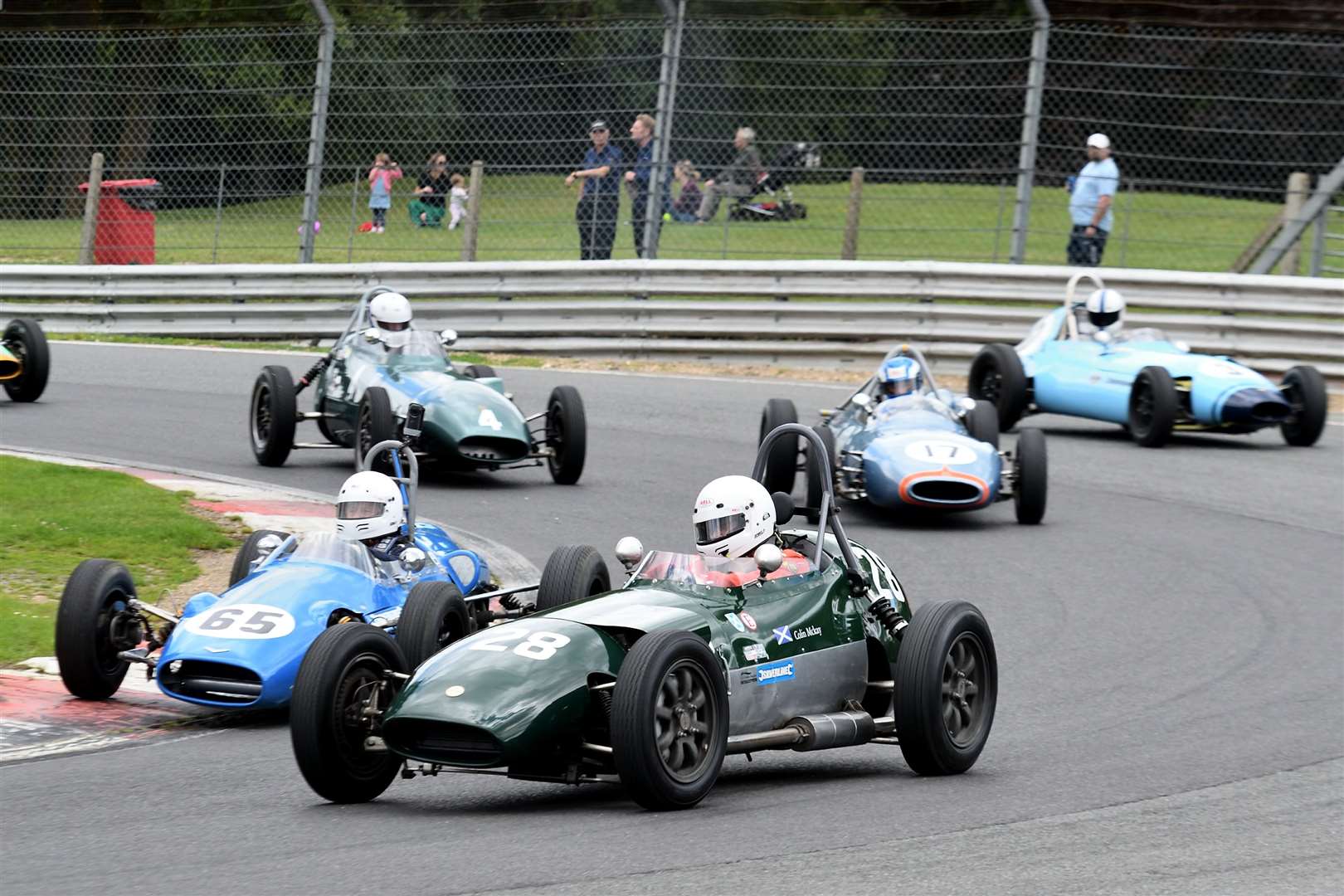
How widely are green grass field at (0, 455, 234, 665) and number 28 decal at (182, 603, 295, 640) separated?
1358mm

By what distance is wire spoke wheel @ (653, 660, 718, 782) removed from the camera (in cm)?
697

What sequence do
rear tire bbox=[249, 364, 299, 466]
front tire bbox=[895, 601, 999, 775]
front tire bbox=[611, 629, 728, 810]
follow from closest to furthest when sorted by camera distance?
front tire bbox=[611, 629, 728, 810], front tire bbox=[895, 601, 999, 775], rear tire bbox=[249, 364, 299, 466]

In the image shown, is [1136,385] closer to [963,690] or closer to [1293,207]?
[1293,207]

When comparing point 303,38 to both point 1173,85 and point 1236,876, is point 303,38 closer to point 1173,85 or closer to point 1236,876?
point 1173,85

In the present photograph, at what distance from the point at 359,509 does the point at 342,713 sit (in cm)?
252

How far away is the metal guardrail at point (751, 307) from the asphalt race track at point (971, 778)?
4312mm

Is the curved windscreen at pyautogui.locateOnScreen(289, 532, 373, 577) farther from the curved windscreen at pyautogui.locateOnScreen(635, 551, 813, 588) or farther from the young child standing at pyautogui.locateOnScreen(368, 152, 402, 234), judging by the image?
the young child standing at pyautogui.locateOnScreen(368, 152, 402, 234)

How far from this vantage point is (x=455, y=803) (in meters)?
7.26

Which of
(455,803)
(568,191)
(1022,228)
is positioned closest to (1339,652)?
(455,803)

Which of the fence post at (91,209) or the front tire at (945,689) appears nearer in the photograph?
the front tire at (945,689)

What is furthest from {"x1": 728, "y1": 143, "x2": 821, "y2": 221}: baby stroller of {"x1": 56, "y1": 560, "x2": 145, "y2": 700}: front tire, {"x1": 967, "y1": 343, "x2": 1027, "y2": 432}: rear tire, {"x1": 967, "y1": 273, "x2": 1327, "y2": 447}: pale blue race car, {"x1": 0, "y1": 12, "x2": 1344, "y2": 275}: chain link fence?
{"x1": 56, "y1": 560, "x2": 145, "y2": 700}: front tire

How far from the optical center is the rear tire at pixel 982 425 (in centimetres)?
1443

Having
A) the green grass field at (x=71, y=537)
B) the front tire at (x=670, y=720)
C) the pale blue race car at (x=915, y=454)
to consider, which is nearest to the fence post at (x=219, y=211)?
the green grass field at (x=71, y=537)

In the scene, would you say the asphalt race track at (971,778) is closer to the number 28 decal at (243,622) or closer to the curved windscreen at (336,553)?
the number 28 decal at (243,622)
